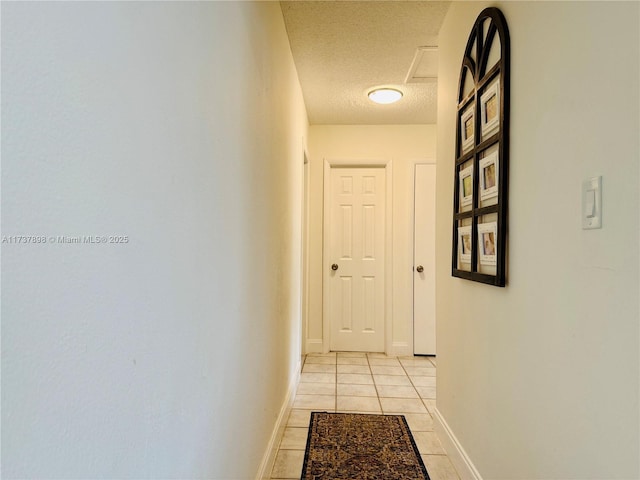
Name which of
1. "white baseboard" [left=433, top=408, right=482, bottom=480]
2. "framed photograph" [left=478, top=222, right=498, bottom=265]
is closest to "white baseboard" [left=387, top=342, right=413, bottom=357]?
"white baseboard" [left=433, top=408, right=482, bottom=480]

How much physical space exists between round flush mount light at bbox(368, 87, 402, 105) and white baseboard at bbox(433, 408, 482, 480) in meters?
2.39

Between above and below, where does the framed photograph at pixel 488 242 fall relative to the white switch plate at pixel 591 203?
below

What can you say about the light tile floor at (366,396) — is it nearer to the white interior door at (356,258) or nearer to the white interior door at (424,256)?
the white interior door at (356,258)

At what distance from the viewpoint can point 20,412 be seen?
0.41 m

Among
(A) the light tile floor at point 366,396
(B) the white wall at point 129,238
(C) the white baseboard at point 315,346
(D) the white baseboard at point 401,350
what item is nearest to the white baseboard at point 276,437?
(A) the light tile floor at point 366,396

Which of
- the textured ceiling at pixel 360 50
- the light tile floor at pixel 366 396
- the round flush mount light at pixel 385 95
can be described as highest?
the textured ceiling at pixel 360 50

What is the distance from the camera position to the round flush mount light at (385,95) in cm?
305

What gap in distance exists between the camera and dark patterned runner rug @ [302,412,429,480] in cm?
179

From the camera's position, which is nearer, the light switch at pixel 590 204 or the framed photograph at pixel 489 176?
the light switch at pixel 590 204

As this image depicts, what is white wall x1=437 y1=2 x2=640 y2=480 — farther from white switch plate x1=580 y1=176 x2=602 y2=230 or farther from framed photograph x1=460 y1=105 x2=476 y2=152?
framed photograph x1=460 y1=105 x2=476 y2=152

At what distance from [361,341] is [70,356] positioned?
3.67 metres

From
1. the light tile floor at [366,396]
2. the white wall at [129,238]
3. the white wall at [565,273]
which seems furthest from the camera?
the light tile floor at [366,396]

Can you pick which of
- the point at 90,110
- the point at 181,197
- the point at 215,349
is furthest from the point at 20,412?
the point at 215,349

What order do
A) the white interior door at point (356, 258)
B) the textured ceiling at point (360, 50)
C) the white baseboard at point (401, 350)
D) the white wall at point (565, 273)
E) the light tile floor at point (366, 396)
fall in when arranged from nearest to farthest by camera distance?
the white wall at point (565, 273) → the light tile floor at point (366, 396) → the textured ceiling at point (360, 50) → the white baseboard at point (401, 350) → the white interior door at point (356, 258)
